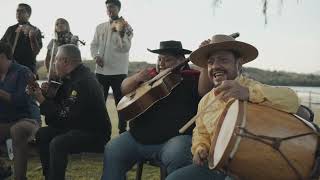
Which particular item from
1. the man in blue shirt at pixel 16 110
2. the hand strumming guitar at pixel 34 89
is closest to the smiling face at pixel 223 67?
the hand strumming guitar at pixel 34 89

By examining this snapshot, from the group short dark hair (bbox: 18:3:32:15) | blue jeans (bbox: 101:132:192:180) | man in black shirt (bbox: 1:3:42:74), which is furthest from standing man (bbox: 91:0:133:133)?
blue jeans (bbox: 101:132:192:180)

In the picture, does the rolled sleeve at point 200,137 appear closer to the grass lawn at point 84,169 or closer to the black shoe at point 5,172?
the grass lawn at point 84,169

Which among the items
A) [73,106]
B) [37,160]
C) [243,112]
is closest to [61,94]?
[73,106]

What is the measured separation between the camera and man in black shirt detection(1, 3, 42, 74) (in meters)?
6.82

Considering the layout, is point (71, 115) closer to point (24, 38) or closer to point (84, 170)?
point (84, 170)

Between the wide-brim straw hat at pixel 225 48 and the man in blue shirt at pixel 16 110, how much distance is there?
2.11m

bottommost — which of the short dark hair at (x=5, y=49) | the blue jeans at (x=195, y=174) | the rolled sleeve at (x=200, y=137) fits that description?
the blue jeans at (x=195, y=174)

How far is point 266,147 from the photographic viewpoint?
267 centimetres

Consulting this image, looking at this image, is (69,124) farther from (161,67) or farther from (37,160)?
(37,160)

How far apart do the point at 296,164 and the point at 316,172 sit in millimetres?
143

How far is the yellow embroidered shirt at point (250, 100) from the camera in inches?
112

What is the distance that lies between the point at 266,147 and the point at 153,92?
5.25 ft

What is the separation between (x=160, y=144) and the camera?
4.08 metres

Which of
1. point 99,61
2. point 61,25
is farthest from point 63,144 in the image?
point 61,25
